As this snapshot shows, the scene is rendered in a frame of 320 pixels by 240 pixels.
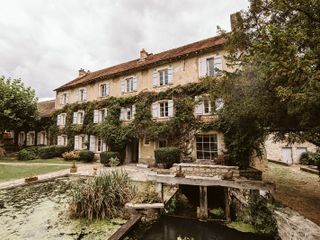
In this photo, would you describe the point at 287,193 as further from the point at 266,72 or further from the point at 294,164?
the point at 294,164

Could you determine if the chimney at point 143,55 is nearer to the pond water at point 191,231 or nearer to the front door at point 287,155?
the front door at point 287,155

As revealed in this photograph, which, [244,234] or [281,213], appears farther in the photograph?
[244,234]

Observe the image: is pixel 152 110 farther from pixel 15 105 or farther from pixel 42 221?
pixel 15 105

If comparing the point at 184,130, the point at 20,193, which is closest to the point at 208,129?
the point at 184,130

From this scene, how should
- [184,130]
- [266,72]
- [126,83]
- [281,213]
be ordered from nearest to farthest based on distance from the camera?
[266,72] → [281,213] → [184,130] → [126,83]

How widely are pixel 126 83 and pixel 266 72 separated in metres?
15.5

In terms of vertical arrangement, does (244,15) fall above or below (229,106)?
above

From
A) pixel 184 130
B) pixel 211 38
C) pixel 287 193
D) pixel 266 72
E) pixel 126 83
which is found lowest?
pixel 287 193

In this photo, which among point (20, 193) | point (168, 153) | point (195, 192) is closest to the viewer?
point (20, 193)

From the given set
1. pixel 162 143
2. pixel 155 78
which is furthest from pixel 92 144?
pixel 155 78

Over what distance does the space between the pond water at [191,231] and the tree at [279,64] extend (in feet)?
11.5

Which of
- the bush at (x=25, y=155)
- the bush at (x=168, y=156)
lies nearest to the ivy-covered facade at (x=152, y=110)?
the bush at (x=168, y=156)

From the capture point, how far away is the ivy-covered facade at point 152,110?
14.5 metres

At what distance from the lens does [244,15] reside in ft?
21.6
